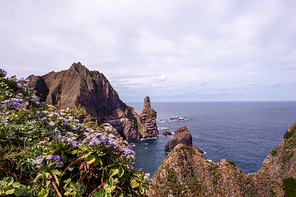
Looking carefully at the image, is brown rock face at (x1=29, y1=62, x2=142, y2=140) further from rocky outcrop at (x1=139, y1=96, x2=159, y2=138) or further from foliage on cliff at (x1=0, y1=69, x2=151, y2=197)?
foliage on cliff at (x1=0, y1=69, x2=151, y2=197)

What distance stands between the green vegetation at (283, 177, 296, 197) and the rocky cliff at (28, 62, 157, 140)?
234 feet

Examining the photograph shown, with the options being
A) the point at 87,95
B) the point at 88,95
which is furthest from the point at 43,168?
the point at 88,95

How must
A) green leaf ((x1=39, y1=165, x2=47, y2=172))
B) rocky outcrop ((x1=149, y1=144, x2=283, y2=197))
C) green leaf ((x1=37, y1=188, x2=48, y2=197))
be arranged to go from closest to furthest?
green leaf ((x1=37, y1=188, x2=48, y2=197)) < green leaf ((x1=39, y1=165, x2=47, y2=172)) < rocky outcrop ((x1=149, y1=144, x2=283, y2=197))

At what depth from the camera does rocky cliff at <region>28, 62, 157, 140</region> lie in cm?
7903

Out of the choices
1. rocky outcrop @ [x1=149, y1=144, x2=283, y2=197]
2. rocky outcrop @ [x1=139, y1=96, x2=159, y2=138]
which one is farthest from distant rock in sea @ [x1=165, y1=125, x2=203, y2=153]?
rocky outcrop @ [x1=149, y1=144, x2=283, y2=197]

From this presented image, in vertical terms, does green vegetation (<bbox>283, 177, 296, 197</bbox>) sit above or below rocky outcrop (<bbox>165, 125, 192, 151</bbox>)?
above

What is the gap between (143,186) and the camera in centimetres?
307

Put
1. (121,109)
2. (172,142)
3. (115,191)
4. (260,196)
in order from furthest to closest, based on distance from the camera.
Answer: (121,109)
(172,142)
(260,196)
(115,191)

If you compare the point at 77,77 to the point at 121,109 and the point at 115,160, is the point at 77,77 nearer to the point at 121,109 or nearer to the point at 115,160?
the point at 121,109

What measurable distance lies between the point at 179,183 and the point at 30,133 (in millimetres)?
9076

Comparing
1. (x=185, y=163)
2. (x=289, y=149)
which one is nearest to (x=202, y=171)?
(x=185, y=163)

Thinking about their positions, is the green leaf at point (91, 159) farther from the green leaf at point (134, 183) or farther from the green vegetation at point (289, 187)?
the green vegetation at point (289, 187)

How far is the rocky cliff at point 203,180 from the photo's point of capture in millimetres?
9383

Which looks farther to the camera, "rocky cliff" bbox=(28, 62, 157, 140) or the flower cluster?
"rocky cliff" bbox=(28, 62, 157, 140)
